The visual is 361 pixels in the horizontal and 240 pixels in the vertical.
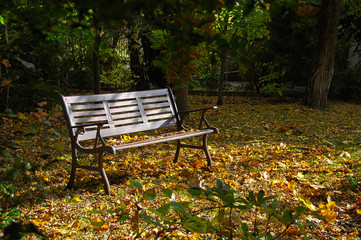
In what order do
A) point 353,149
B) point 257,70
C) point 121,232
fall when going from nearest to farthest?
point 121,232 < point 353,149 < point 257,70

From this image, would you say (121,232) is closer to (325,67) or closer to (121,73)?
(121,73)

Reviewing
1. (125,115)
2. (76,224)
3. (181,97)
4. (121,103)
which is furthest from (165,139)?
(181,97)

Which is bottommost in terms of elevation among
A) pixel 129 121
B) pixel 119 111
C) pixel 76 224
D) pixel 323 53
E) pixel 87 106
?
pixel 76 224

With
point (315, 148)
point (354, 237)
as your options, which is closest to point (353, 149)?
point (315, 148)

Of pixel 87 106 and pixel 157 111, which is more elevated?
pixel 87 106

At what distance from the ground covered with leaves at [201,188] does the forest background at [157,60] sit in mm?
37

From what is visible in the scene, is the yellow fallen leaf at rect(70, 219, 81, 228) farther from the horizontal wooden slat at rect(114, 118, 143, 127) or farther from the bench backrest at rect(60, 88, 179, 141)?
the horizontal wooden slat at rect(114, 118, 143, 127)

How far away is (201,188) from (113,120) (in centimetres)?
269

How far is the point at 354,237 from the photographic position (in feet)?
8.04

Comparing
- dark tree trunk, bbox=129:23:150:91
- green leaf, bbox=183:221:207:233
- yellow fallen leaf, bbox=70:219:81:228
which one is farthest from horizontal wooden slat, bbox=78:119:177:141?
dark tree trunk, bbox=129:23:150:91

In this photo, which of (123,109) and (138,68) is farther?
(138,68)

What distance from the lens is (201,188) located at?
1520 millimetres

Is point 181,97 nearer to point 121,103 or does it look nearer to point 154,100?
point 154,100

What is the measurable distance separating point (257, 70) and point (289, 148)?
7446 mm
